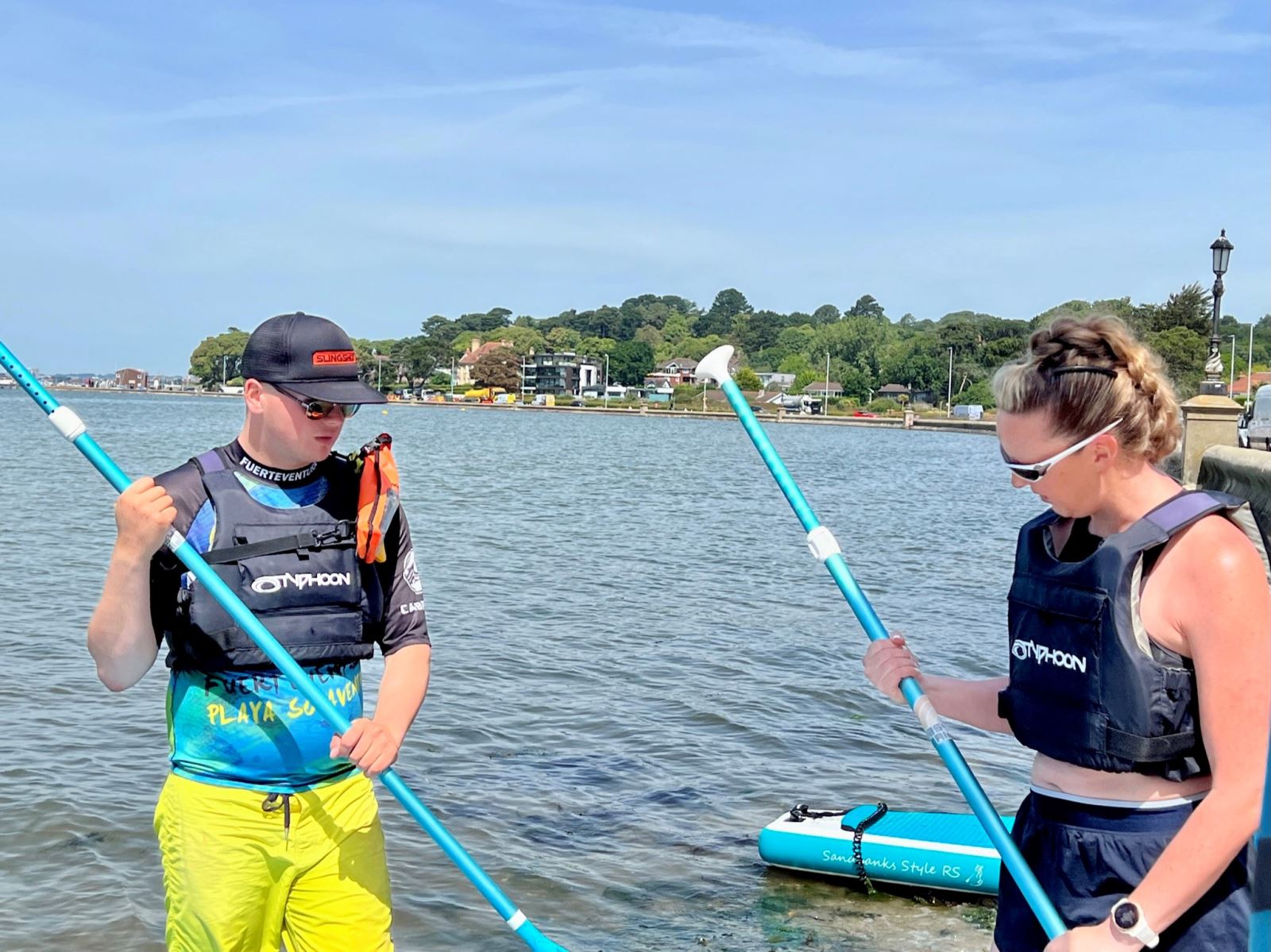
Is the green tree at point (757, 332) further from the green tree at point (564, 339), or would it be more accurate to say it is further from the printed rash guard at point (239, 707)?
the printed rash guard at point (239, 707)

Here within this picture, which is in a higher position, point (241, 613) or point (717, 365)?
point (717, 365)

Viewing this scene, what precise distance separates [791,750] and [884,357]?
145 m

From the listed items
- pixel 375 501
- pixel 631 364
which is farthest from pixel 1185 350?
pixel 631 364

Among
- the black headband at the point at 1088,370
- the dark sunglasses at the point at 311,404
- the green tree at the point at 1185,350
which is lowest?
the dark sunglasses at the point at 311,404

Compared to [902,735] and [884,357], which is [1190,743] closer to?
[902,735]

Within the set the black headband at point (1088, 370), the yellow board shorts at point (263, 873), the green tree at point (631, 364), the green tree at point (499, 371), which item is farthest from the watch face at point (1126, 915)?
the green tree at point (631, 364)

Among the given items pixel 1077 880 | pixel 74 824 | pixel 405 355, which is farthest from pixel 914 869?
pixel 405 355

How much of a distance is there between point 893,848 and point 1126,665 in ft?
14.8

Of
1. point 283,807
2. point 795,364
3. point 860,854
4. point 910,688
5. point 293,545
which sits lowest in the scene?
point 860,854

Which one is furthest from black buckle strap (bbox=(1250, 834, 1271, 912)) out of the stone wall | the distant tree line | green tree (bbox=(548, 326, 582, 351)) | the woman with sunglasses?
green tree (bbox=(548, 326, 582, 351))

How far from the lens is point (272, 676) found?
119 inches

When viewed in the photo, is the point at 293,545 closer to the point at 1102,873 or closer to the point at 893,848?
the point at 1102,873

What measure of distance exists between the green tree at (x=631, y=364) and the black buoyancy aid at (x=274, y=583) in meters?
164

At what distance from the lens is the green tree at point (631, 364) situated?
166875 millimetres
